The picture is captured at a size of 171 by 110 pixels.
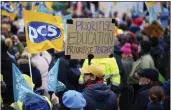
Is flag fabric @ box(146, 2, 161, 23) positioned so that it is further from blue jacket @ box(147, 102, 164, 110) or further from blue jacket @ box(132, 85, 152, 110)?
blue jacket @ box(147, 102, 164, 110)

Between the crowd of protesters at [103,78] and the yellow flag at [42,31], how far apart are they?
49cm

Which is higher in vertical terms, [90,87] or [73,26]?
[73,26]

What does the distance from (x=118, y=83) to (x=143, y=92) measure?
5.65 feet

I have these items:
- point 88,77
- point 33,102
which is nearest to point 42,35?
point 88,77

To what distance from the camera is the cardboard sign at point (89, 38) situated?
8508 millimetres

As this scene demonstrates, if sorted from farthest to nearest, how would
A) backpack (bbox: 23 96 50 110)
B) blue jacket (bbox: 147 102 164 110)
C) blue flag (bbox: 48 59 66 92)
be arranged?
blue flag (bbox: 48 59 66 92), blue jacket (bbox: 147 102 164 110), backpack (bbox: 23 96 50 110)

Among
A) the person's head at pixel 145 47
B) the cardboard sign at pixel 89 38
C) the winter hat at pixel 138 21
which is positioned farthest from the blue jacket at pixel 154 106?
the winter hat at pixel 138 21

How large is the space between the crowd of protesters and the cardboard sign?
0.29m

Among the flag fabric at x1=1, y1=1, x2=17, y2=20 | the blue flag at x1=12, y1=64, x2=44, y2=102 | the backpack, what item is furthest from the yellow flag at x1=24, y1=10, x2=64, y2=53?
the flag fabric at x1=1, y1=1, x2=17, y2=20

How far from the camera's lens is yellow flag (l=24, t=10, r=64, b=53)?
328 inches

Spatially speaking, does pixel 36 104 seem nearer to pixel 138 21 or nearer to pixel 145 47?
pixel 145 47

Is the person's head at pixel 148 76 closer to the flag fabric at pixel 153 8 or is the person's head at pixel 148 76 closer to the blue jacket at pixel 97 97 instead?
the blue jacket at pixel 97 97

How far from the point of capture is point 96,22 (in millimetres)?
8680

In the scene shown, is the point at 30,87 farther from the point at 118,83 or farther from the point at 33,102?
the point at 118,83
